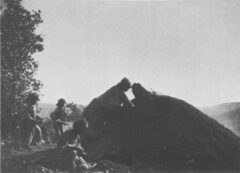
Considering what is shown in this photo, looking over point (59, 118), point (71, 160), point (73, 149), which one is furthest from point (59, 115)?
point (71, 160)

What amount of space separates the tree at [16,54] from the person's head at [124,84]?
5.01 m

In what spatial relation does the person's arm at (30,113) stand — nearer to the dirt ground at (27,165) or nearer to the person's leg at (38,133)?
the person's leg at (38,133)

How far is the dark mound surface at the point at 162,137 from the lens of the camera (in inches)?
352

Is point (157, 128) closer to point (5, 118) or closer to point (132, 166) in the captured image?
point (132, 166)

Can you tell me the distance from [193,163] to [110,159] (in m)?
2.28

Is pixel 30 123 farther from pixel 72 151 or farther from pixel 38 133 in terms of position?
pixel 72 151

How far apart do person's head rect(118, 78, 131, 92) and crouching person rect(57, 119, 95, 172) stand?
2754 mm

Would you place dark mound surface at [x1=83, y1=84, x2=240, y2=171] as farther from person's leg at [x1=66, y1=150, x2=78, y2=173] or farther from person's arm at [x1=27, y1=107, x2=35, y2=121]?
person's arm at [x1=27, y1=107, x2=35, y2=121]

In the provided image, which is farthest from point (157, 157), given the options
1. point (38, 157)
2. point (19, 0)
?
point (19, 0)

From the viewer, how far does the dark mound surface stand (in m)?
8.95

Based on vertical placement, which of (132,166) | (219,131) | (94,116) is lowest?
(132,166)

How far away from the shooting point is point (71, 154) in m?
7.48

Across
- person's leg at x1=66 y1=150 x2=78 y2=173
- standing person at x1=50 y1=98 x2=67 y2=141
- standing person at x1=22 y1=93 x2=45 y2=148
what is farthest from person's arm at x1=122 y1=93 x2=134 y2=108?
person's leg at x1=66 y1=150 x2=78 y2=173

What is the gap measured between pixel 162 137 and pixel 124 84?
2173 millimetres
